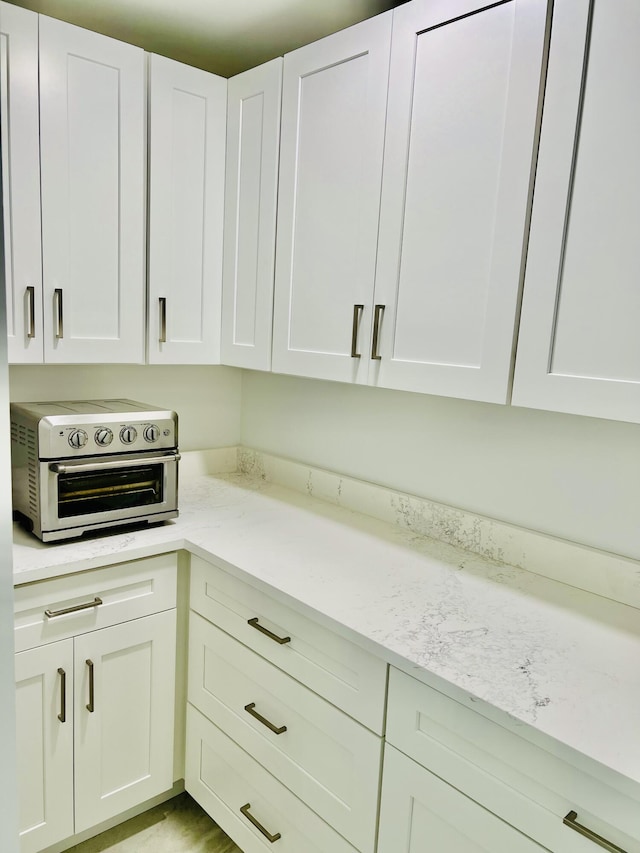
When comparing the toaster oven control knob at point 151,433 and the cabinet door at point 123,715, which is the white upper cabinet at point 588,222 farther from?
the cabinet door at point 123,715

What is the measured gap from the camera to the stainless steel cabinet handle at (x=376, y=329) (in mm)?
1544

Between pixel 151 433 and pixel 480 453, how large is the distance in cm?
96

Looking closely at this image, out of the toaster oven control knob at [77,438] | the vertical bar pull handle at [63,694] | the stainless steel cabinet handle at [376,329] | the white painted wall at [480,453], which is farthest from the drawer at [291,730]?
the stainless steel cabinet handle at [376,329]

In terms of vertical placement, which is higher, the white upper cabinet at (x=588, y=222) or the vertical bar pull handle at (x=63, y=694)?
the white upper cabinet at (x=588, y=222)

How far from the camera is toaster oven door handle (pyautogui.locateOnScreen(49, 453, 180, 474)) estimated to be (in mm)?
1595

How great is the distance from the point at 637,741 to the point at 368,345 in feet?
3.37

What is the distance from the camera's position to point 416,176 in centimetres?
144

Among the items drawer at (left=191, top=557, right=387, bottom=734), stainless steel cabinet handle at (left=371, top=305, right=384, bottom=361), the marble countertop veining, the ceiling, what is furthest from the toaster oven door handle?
the ceiling

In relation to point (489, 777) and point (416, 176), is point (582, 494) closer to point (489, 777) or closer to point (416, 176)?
point (489, 777)

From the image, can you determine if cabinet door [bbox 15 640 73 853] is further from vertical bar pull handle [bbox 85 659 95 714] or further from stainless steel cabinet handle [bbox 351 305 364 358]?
stainless steel cabinet handle [bbox 351 305 364 358]

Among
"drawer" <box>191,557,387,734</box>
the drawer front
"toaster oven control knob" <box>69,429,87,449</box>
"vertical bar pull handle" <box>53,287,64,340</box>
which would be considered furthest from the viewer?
"vertical bar pull handle" <box>53,287,64,340</box>

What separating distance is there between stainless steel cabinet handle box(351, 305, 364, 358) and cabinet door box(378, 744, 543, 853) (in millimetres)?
936

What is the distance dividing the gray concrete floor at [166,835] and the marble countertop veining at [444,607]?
88 cm

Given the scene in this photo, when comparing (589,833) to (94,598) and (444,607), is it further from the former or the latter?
(94,598)
